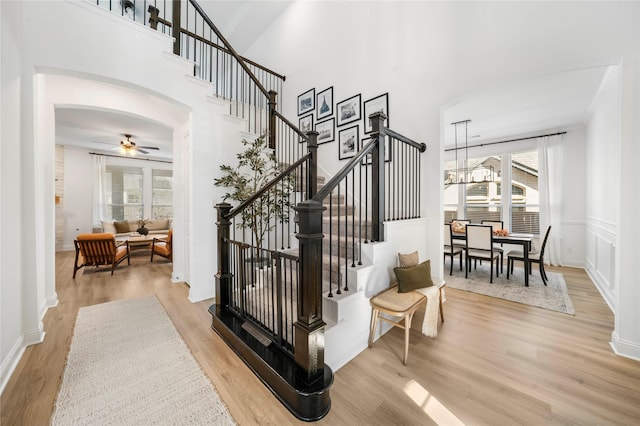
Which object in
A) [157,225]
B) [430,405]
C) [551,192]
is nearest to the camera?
[430,405]

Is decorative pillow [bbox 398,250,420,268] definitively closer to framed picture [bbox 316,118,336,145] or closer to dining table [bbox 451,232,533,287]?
dining table [bbox 451,232,533,287]

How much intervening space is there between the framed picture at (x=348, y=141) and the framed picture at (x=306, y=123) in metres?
0.78

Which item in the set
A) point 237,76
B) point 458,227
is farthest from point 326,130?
→ point 458,227

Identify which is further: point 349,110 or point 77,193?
point 77,193

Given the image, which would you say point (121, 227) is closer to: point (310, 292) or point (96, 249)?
point (96, 249)

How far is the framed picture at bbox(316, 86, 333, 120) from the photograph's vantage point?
14.1 ft

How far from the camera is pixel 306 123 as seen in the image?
472 centimetres

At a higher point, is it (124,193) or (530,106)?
(530,106)

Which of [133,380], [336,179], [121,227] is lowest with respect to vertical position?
[133,380]

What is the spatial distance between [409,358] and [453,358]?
0.36 meters

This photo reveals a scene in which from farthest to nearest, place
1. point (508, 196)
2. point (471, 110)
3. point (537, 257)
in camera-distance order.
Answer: point (508, 196), point (471, 110), point (537, 257)

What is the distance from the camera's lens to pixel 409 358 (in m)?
1.98

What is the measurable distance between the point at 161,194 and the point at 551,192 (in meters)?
11.0

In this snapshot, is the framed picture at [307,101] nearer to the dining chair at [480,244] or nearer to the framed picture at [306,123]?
the framed picture at [306,123]
